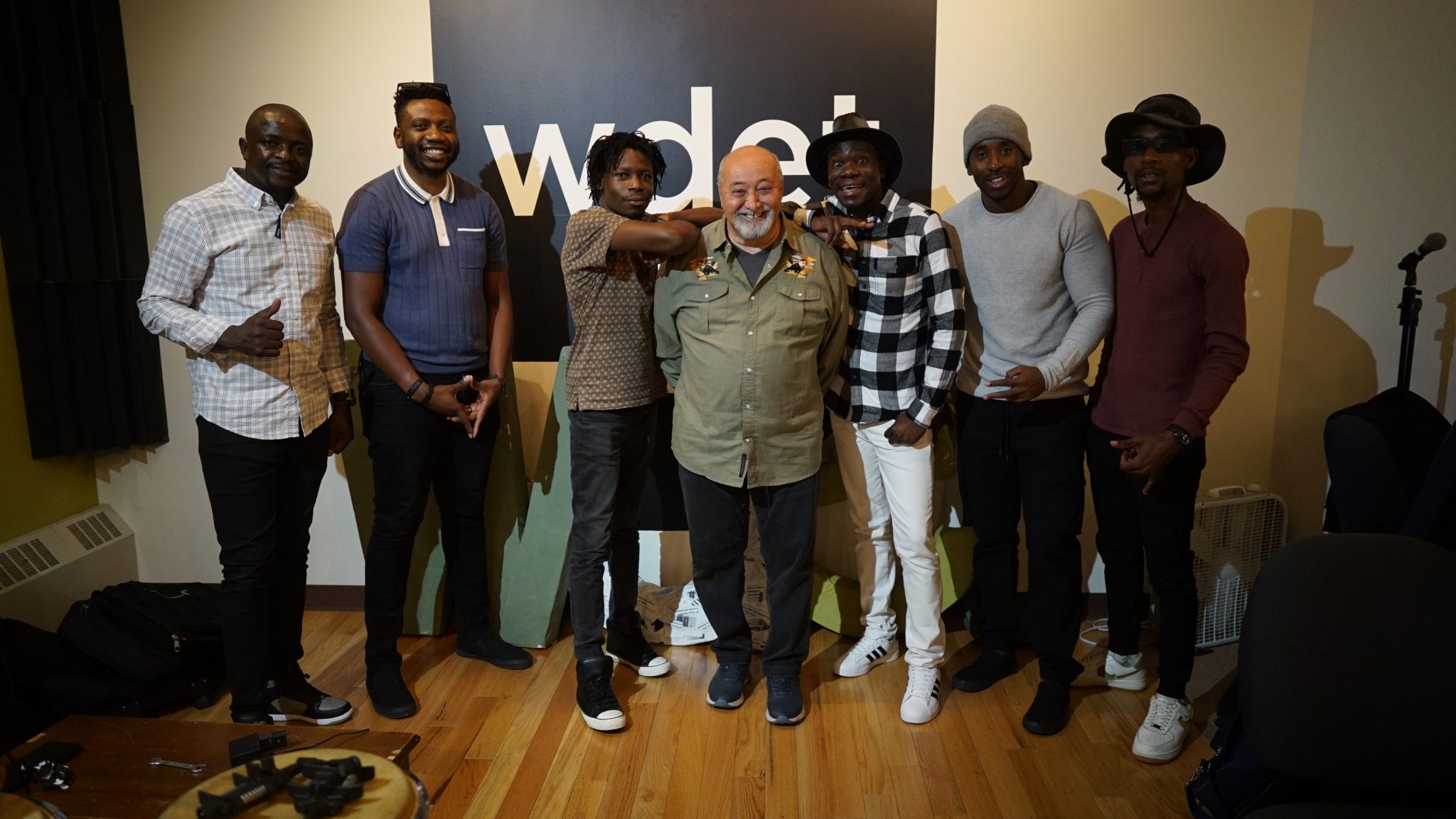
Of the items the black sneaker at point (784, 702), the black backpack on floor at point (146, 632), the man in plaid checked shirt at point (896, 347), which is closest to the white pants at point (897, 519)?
the man in plaid checked shirt at point (896, 347)

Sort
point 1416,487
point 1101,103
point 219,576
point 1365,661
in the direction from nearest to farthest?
point 1365,661 → point 1416,487 → point 1101,103 → point 219,576

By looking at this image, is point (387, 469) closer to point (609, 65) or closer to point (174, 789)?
point (174, 789)

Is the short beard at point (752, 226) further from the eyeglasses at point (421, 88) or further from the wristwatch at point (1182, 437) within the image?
the wristwatch at point (1182, 437)

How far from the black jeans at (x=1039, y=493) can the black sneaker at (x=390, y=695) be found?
1.95 m

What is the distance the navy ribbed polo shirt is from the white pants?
1275mm

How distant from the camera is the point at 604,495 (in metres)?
3.12

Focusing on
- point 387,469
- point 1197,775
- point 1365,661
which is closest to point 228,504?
point 387,469

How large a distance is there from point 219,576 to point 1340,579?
3.93 meters

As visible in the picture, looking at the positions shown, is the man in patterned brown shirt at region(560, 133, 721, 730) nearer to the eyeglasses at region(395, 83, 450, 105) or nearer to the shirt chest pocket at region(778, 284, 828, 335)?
the shirt chest pocket at region(778, 284, 828, 335)

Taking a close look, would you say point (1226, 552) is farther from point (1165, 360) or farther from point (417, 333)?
point (417, 333)

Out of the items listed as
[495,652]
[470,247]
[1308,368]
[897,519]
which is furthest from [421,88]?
[1308,368]

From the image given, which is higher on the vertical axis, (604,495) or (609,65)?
(609,65)

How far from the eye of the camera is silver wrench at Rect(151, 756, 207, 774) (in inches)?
94.4

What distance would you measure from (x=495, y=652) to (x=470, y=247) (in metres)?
1.44
